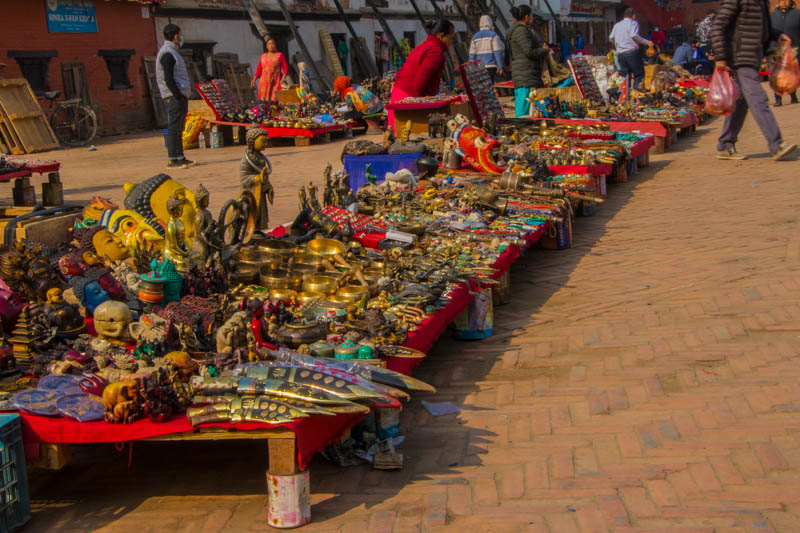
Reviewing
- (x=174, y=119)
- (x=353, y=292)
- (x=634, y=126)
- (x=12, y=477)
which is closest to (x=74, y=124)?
(x=174, y=119)

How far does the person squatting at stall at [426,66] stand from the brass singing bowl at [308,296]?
5513 mm

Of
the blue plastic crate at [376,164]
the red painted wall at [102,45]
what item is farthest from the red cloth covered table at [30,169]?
the red painted wall at [102,45]

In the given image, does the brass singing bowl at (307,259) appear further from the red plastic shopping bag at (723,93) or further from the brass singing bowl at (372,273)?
the red plastic shopping bag at (723,93)

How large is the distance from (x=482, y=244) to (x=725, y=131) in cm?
600

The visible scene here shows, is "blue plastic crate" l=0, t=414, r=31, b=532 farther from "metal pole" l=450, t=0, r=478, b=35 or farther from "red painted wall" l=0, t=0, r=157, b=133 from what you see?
"metal pole" l=450, t=0, r=478, b=35

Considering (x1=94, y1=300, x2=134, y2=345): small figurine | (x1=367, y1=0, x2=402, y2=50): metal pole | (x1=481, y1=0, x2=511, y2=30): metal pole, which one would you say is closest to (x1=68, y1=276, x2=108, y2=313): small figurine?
(x1=94, y1=300, x2=134, y2=345): small figurine

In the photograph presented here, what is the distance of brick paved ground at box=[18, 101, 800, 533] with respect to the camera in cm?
332

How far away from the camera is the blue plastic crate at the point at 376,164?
8531mm

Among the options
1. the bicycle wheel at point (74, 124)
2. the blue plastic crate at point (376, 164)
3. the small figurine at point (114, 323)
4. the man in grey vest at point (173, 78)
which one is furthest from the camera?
the bicycle wheel at point (74, 124)

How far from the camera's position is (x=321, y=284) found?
5.04 metres

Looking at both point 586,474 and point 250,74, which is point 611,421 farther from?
point 250,74

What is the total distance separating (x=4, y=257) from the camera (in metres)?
4.57

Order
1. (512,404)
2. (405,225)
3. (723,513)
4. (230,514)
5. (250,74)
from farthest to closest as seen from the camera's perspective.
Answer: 1. (250,74)
2. (405,225)
3. (512,404)
4. (230,514)
5. (723,513)

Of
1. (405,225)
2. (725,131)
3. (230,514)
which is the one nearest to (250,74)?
(725,131)
